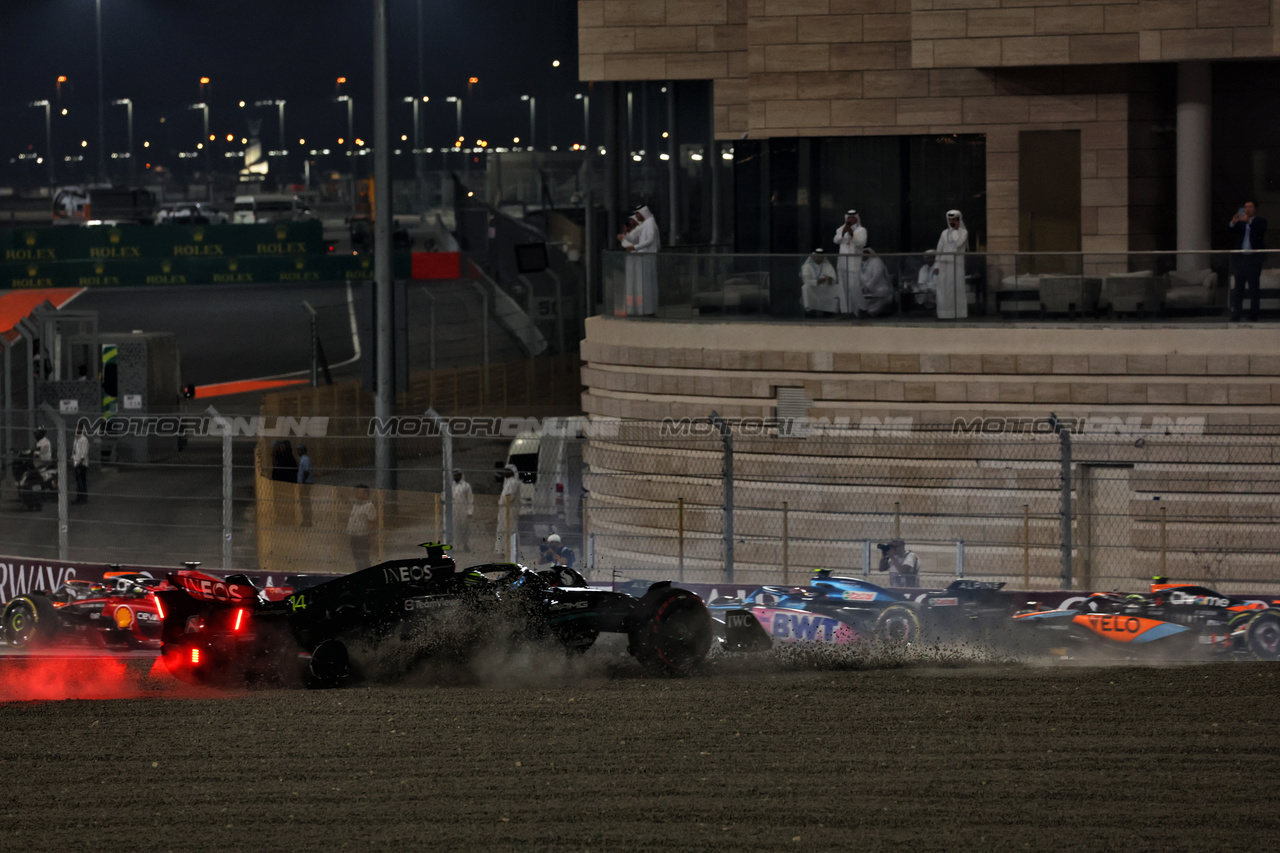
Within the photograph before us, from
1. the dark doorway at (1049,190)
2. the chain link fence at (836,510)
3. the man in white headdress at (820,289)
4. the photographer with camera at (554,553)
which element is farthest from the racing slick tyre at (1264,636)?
the dark doorway at (1049,190)

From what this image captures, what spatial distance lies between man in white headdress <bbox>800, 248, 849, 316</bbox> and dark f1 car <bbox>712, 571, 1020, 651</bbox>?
181 inches

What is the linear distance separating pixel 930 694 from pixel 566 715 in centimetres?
241

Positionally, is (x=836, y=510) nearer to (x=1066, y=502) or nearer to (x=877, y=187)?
(x=1066, y=502)

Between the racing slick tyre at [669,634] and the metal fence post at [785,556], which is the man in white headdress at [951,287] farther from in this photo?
the racing slick tyre at [669,634]

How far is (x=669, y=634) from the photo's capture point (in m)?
11.1

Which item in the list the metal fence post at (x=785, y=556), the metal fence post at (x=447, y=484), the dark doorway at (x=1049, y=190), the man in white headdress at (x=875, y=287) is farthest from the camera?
the dark doorway at (x=1049, y=190)

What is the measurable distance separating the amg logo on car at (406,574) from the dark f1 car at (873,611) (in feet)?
7.63

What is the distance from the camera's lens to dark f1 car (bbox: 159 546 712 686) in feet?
34.8

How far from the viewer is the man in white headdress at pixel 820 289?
16594mm

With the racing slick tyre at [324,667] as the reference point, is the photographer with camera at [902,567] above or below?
above

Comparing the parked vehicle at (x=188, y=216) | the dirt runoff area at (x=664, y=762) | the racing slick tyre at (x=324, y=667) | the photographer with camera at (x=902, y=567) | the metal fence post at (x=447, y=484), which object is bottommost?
the dirt runoff area at (x=664, y=762)

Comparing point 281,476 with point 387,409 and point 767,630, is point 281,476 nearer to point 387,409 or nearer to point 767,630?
point 387,409

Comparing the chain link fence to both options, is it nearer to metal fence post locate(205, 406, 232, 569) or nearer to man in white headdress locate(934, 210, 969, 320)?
metal fence post locate(205, 406, 232, 569)

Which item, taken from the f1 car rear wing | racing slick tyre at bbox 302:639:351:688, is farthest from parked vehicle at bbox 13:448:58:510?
racing slick tyre at bbox 302:639:351:688
